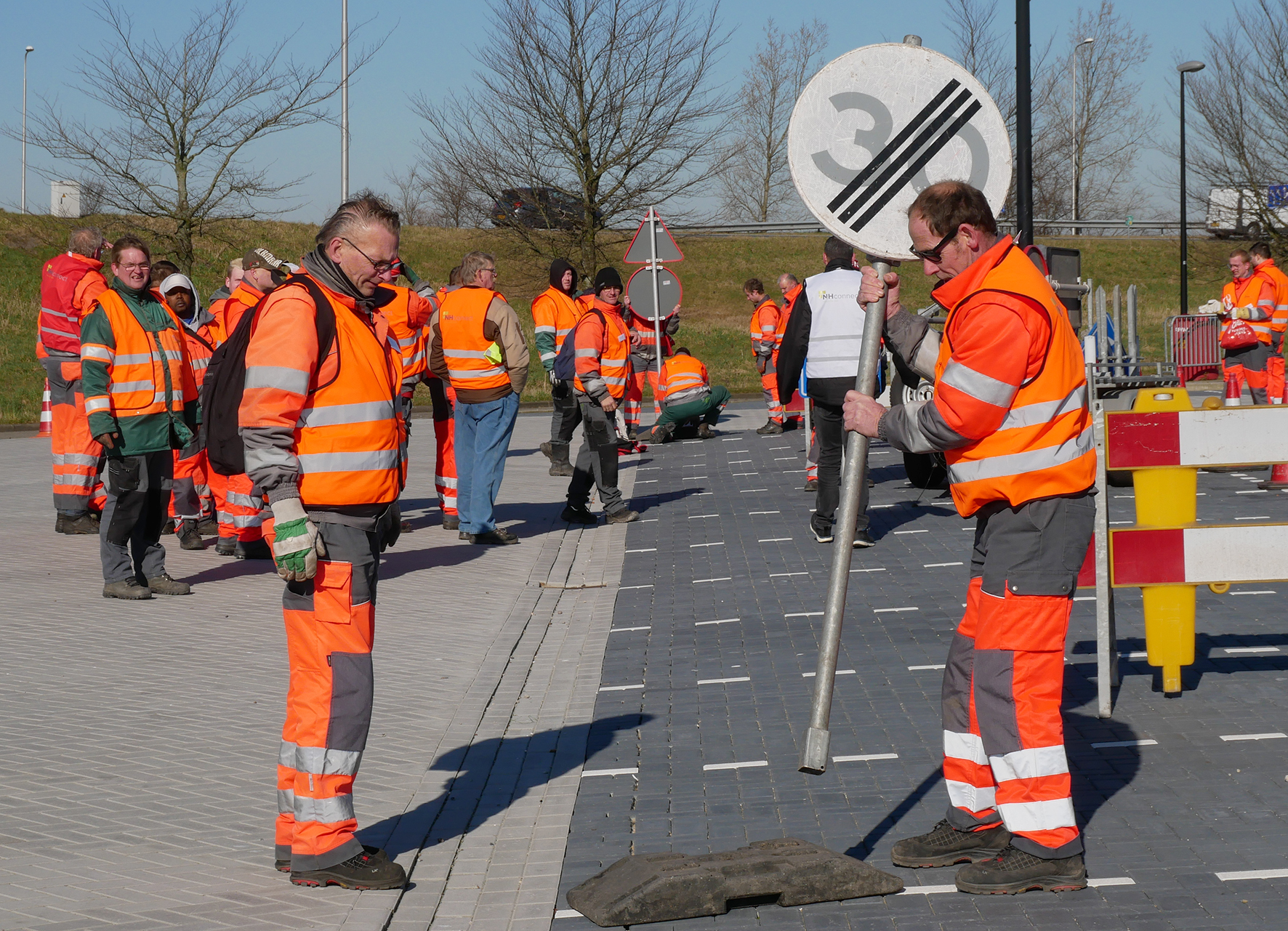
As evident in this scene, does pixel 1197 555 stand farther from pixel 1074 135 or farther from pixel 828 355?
pixel 1074 135

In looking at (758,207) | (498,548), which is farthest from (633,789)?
(758,207)

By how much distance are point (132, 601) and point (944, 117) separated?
22.2 ft

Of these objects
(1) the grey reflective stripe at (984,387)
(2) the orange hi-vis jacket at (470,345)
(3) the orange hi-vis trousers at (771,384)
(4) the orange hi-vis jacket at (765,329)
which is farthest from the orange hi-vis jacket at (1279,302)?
(1) the grey reflective stripe at (984,387)

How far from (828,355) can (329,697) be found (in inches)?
256

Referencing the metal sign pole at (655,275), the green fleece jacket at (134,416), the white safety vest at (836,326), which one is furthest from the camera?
the metal sign pole at (655,275)

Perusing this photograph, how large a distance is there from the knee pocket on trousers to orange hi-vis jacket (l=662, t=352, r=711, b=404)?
1463 cm

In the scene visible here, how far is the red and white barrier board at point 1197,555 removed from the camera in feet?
19.8

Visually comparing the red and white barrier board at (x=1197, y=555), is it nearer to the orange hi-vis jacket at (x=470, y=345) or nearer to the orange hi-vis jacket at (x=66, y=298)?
the orange hi-vis jacket at (x=470, y=345)

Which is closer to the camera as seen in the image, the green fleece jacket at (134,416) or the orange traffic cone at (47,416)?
the green fleece jacket at (134,416)

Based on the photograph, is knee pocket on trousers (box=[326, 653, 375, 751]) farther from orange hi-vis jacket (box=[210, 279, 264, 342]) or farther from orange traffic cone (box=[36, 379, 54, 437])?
orange traffic cone (box=[36, 379, 54, 437])

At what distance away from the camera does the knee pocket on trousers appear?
438 centimetres

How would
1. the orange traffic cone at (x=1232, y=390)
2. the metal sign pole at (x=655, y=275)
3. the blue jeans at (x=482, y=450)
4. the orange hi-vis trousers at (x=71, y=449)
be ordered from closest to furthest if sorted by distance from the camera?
1. the blue jeans at (x=482, y=450)
2. the orange hi-vis trousers at (x=71, y=449)
3. the orange traffic cone at (x=1232, y=390)
4. the metal sign pole at (x=655, y=275)

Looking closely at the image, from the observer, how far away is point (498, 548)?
36.7 feet

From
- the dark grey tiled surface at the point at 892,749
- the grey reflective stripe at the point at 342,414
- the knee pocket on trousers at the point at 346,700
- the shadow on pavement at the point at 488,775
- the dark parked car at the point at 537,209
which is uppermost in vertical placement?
the dark parked car at the point at 537,209
